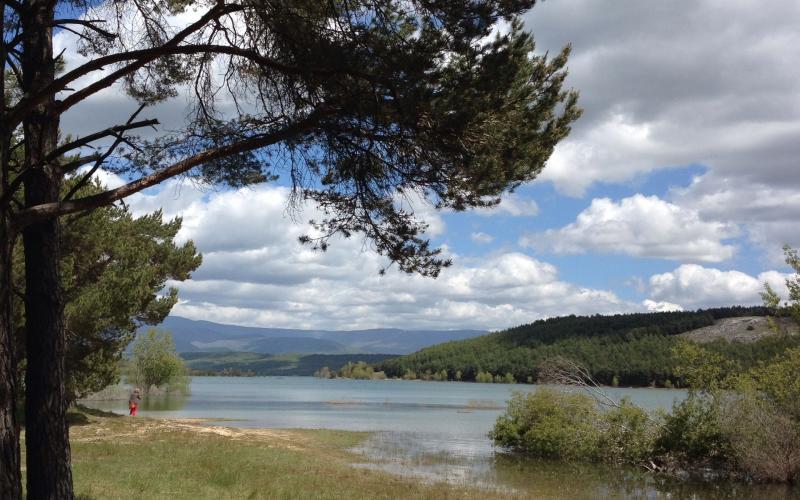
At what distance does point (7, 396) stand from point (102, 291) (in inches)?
861

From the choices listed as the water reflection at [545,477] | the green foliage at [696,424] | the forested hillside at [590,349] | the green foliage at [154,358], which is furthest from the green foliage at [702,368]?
the forested hillside at [590,349]

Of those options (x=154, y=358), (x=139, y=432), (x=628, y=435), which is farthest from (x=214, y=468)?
(x=154, y=358)

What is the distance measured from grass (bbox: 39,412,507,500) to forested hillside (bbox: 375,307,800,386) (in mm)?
98340

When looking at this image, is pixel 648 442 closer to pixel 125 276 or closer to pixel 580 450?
pixel 580 450

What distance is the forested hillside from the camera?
125m

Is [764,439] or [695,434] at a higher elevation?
[764,439]

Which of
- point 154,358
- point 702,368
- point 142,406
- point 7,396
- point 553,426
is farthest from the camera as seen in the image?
point 154,358

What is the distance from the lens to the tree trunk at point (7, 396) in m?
7.17

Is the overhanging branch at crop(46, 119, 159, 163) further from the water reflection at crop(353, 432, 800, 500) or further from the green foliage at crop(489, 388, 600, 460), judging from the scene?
the green foliage at crop(489, 388, 600, 460)

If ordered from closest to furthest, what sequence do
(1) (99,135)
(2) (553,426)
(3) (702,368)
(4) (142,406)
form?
(1) (99,135) → (3) (702,368) → (2) (553,426) → (4) (142,406)

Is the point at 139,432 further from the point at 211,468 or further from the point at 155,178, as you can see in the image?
the point at 155,178

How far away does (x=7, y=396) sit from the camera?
7.28 meters

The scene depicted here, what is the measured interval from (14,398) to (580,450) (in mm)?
27505

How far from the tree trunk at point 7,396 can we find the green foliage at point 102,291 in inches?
703
